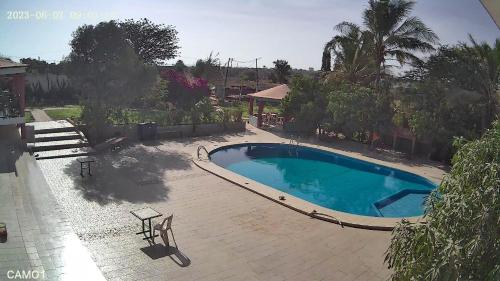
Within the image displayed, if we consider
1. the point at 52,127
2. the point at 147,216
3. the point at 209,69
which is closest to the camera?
the point at 147,216

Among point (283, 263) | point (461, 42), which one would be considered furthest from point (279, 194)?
point (461, 42)

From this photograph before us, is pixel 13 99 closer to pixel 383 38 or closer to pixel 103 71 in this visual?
pixel 103 71

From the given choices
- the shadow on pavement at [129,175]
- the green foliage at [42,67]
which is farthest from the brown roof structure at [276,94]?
the green foliage at [42,67]

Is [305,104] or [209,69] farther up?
[209,69]

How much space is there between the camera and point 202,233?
9.35 m

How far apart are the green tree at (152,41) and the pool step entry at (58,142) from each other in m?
25.3

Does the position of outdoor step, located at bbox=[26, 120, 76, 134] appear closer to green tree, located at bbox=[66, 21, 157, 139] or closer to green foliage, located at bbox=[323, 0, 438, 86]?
green tree, located at bbox=[66, 21, 157, 139]

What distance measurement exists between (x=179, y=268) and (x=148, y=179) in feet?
21.4

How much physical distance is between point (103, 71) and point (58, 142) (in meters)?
3.92

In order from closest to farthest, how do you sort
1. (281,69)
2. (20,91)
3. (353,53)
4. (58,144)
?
(20,91) < (58,144) < (353,53) < (281,69)

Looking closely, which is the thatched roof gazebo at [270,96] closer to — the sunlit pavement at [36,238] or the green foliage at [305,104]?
the green foliage at [305,104]

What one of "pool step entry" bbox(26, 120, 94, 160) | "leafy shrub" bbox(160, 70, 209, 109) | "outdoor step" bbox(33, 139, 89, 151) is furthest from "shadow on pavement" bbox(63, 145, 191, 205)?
"leafy shrub" bbox(160, 70, 209, 109)

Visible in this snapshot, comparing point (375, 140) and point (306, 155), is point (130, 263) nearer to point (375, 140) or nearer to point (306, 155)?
point (306, 155)

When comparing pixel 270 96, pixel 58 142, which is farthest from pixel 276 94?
pixel 58 142
